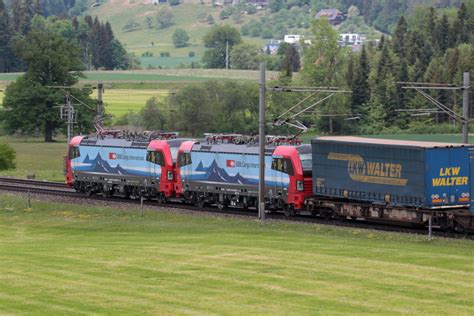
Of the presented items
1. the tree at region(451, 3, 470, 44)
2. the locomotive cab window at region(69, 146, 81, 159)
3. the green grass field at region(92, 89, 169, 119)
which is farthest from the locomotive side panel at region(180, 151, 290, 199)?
the tree at region(451, 3, 470, 44)

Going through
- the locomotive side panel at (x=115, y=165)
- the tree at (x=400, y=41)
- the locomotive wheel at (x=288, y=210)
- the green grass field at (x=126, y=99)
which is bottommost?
the locomotive wheel at (x=288, y=210)

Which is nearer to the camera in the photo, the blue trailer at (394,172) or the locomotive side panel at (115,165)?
the blue trailer at (394,172)

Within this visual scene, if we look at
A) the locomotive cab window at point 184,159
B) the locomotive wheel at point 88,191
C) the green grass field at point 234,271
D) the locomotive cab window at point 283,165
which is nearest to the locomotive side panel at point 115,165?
the locomotive wheel at point 88,191

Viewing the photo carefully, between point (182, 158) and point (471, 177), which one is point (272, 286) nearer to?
point (471, 177)

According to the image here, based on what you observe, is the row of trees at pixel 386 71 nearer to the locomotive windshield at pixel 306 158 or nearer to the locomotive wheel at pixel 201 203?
the locomotive wheel at pixel 201 203

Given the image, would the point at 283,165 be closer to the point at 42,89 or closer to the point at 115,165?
the point at 115,165

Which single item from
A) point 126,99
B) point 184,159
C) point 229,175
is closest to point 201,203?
point 184,159

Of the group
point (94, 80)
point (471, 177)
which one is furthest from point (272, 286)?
point (94, 80)

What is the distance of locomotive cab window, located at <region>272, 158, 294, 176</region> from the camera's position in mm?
54938

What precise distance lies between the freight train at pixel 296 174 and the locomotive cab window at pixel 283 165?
5 cm

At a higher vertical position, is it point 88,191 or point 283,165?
point 283,165

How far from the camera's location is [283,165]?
181 ft

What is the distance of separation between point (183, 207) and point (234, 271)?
87.0 feet

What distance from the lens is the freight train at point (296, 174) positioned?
47469mm
